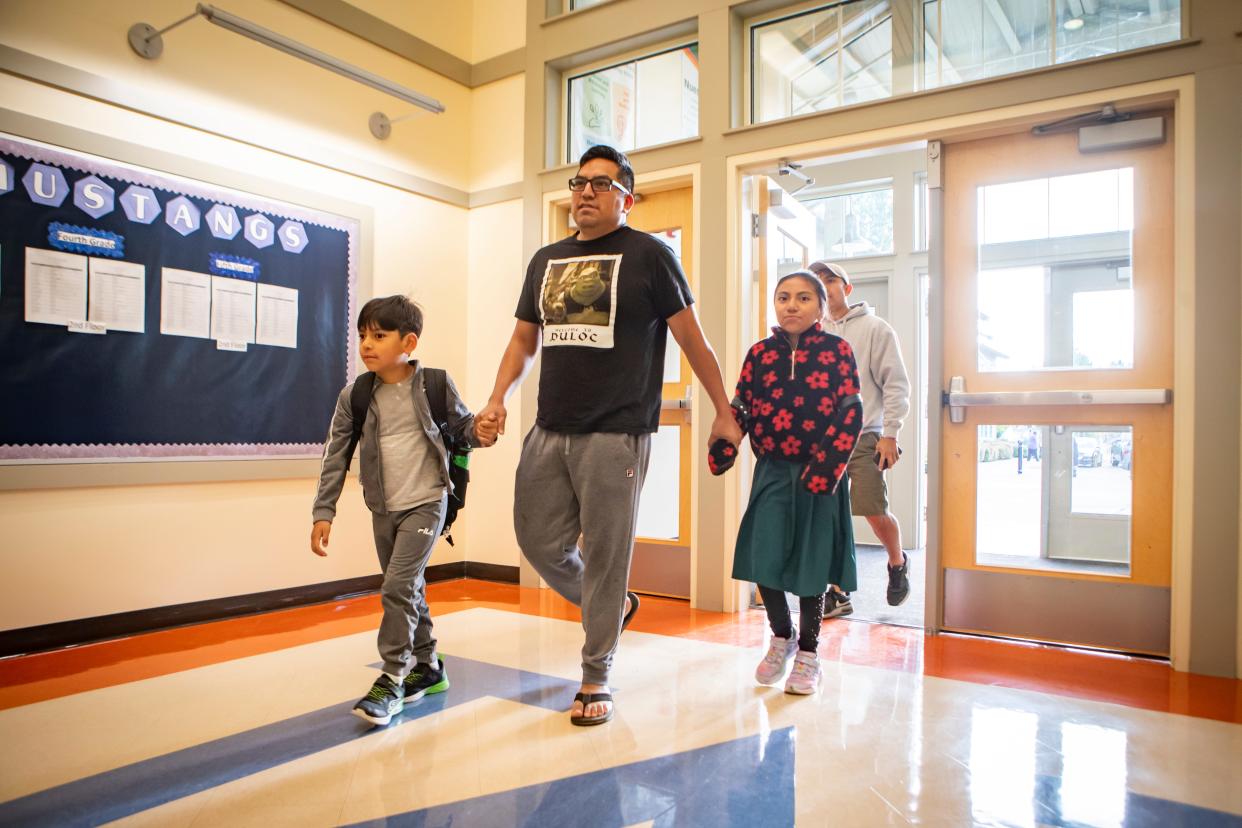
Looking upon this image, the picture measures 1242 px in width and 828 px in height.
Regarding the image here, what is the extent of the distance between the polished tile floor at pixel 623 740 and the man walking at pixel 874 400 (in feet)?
1.39

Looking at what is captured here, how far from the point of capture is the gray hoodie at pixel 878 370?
3.16 meters

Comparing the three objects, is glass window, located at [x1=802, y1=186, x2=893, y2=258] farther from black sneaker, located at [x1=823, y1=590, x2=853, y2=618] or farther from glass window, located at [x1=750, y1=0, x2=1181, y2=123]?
black sneaker, located at [x1=823, y1=590, x2=853, y2=618]

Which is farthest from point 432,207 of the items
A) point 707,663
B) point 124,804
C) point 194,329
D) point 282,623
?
point 124,804

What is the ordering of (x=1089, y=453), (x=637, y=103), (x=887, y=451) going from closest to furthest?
(x=887, y=451), (x=1089, y=453), (x=637, y=103)

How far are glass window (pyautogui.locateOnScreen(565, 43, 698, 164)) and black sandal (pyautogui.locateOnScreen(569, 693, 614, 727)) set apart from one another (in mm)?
2888

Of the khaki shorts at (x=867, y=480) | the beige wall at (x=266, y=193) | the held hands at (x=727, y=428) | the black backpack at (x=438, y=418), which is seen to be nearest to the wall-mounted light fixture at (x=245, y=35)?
the beige wall at (x=266, y=193)

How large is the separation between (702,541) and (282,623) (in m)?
1.88

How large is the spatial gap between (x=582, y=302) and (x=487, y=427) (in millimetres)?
435

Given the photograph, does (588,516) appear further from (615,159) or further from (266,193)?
(266,193)

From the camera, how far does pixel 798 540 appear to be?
96.3 inches

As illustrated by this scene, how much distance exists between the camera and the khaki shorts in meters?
3.27

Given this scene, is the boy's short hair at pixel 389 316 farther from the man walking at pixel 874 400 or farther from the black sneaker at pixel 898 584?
the black sneaker at pixel 898 584

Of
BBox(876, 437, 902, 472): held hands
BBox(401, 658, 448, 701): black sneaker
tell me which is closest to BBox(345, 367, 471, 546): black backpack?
BBox(401, 658, 448, 701): black sneaker

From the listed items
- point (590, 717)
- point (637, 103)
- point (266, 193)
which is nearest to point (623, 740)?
point (590, 717)
